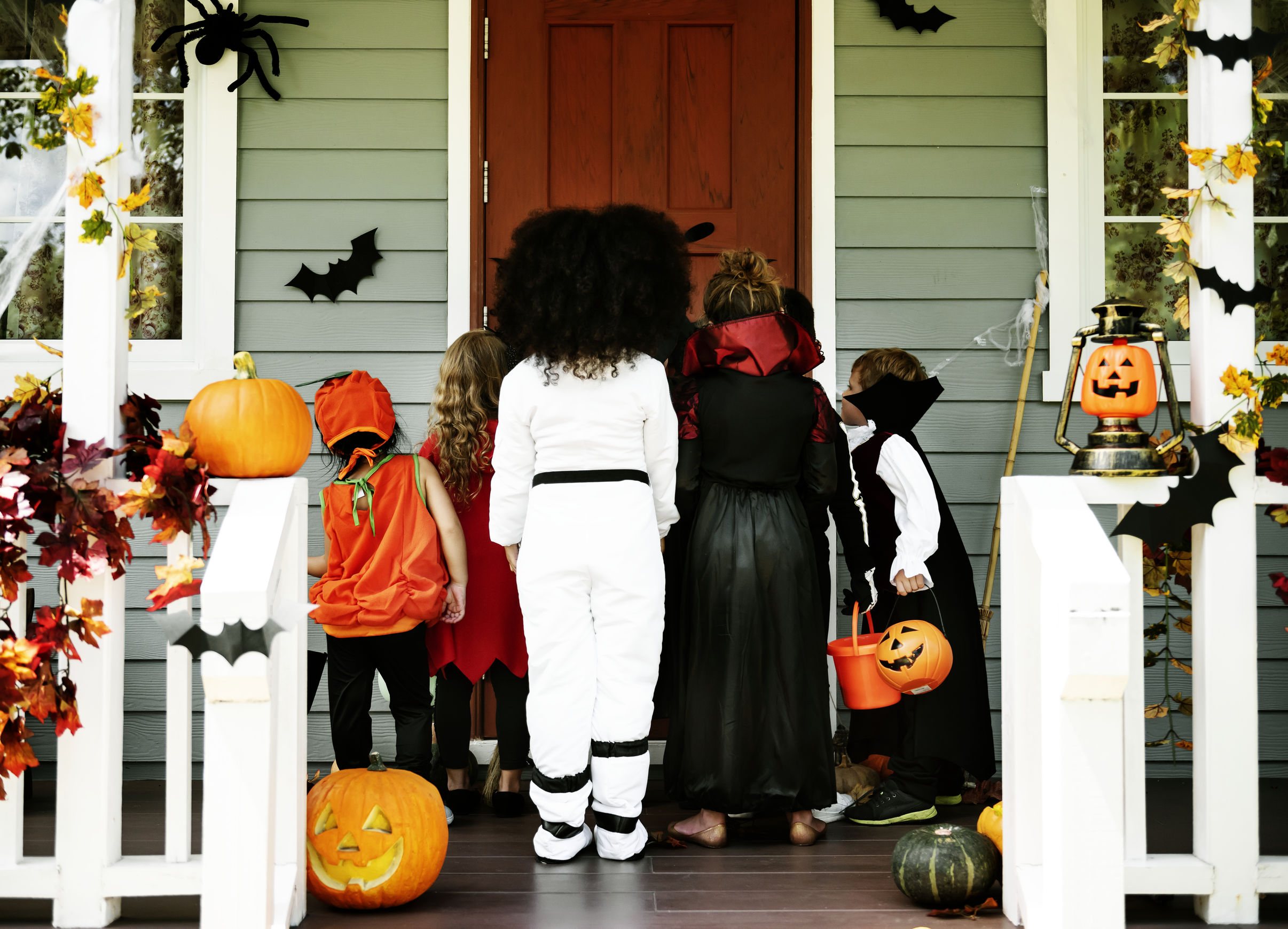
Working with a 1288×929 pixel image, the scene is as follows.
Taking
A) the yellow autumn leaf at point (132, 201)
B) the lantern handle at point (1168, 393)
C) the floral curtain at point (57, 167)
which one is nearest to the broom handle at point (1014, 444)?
the lantern handle at point (1168, 393)

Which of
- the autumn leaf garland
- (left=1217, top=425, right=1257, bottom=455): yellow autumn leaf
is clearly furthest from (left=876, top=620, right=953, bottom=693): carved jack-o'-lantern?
the autumn leaf garland

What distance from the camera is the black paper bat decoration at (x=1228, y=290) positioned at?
106 inches

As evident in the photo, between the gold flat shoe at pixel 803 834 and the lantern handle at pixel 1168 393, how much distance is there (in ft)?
4.78

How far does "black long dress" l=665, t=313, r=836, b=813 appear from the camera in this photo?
3.28 m

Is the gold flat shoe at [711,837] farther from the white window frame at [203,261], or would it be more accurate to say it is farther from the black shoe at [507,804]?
the white window frame at [203,261]

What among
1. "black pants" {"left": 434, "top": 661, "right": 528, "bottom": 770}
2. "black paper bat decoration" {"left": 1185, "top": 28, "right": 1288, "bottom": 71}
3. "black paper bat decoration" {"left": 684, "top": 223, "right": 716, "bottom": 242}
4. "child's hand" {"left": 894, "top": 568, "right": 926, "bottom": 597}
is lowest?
"black pants" {"left": 434, "top": 661, "right": 528, "bottom": 770}

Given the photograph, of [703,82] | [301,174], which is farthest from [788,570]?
[301,174]

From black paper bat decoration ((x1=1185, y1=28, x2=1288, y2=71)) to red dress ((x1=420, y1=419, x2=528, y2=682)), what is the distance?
7.18 feet

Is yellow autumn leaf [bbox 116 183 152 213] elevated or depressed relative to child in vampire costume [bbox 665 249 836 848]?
elevated

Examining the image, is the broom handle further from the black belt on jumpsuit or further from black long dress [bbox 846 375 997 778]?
the black belt on jumpsuit

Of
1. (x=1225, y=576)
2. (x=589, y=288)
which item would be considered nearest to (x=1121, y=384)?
(x=1225, y=576)

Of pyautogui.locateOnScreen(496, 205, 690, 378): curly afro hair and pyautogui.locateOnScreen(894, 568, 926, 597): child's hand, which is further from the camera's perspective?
pyautogui.locateOnScreen(894, 568, 926, 597): child's hand

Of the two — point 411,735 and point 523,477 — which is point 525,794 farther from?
point 523,477

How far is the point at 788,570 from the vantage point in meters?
3.34
